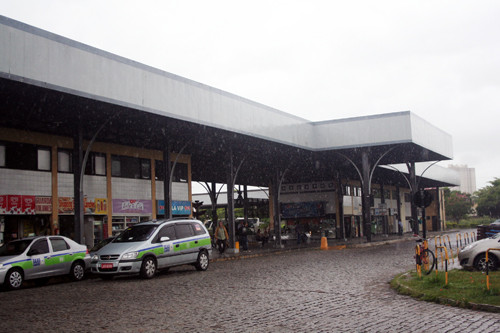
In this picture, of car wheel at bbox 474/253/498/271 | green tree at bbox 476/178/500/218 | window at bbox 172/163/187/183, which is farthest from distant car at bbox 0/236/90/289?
green tree at bbox 476/178/500/218

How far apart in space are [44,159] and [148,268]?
9.97m

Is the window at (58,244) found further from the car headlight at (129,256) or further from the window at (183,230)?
the window at (183,230)

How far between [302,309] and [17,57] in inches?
422

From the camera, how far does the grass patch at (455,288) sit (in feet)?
32.5

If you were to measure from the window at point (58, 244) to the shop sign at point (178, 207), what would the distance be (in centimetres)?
A: 1281

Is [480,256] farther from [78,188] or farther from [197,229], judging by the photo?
[78,188]

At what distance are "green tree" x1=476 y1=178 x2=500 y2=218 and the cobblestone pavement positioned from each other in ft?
297

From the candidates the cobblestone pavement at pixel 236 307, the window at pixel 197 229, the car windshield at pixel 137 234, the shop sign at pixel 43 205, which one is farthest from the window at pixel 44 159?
the cobblestone pavement at pixel 236 307

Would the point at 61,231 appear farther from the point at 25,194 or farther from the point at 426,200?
the point at 426,200

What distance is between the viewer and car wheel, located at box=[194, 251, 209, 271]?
61.8ft

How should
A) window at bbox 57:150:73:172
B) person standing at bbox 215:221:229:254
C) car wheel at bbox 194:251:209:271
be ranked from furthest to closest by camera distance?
1. person standing at bbox 215:221:229:254
2. window at bbox 57:150:73:172
3. car wheel at bbox 194:251:209:271

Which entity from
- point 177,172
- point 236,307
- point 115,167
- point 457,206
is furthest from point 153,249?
point 457,206

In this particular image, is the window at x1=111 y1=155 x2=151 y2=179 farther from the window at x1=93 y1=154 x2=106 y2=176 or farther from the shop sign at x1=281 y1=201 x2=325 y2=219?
the shop sign at x1=281 y1=201 x2=325 y2=219

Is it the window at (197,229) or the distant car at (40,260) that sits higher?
the window at (197,229)
